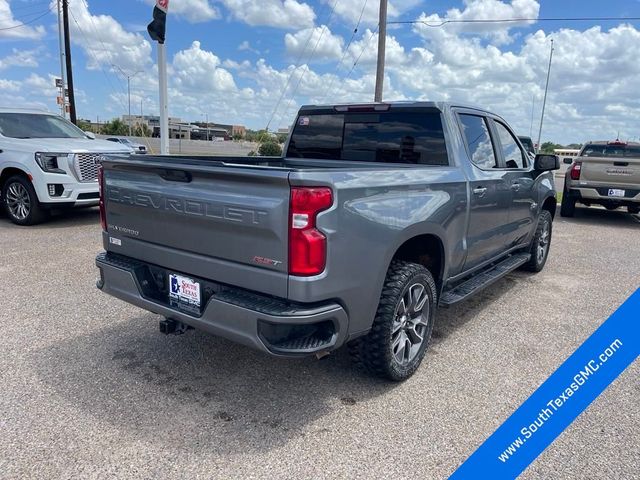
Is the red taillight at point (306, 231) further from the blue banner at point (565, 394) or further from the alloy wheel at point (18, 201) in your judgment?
the alloy wheel at point (18, 201)

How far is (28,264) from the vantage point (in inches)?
238

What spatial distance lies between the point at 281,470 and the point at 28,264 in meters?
4.93

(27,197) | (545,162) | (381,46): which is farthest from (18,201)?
(381,46)

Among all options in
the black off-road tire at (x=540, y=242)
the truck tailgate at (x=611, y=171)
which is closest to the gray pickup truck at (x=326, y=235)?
the black off-road tire at (x=540, y=242)

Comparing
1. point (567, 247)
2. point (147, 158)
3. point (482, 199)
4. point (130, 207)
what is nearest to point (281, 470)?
point (130, 207)

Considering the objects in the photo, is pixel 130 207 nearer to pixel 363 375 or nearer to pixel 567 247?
pixel 363 375

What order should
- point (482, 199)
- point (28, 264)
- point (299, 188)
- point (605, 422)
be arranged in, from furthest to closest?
point (28, 264) → point (482, 199) → point (605, 422) → point (299, 188)

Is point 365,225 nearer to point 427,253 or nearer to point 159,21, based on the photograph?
point 427,253

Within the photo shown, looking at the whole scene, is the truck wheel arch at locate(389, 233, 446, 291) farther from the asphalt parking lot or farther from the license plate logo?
the license plate logo

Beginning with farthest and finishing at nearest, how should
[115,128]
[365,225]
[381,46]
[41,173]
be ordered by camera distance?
[115,128]
[381,46]
[41,173]
[365,225]

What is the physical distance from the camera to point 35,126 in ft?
29.7

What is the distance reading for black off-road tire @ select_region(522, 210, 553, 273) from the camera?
613 cm

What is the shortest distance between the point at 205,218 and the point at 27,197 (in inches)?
268

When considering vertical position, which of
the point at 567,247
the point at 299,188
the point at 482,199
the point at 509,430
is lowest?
the point at 567,247
